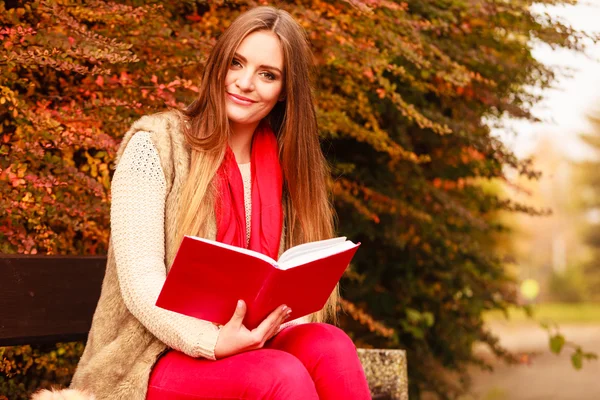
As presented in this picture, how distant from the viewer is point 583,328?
16234mm

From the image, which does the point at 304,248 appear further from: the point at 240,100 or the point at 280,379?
the point at 240,100

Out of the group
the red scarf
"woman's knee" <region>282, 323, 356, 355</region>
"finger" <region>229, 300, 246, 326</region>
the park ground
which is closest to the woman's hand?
"finger" <region>229, 300, 246, 326</region>

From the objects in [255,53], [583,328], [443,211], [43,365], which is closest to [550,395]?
[443,211]

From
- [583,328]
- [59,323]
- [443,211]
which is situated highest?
[59,323]

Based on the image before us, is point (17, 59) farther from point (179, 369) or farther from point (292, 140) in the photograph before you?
point (179, 369)

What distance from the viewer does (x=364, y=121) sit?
16.8 ft

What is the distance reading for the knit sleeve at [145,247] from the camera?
2363 mm

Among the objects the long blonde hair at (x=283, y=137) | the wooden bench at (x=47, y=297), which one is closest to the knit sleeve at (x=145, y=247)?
the long blonde hair at (x=283, y=137)

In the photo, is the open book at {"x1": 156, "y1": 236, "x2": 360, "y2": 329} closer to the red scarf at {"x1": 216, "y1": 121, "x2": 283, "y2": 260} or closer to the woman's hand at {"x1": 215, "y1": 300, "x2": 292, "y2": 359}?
the woman's hand at {"x1": 215, "y1": 300, "x2": 292, "y2": 359}

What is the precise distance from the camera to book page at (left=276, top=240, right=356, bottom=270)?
86.4 inches

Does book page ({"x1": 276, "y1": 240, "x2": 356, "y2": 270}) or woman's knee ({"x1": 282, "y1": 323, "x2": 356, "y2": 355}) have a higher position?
book page ({"x1": 276, "y1": 240, "x2": 356, "y2": 270})

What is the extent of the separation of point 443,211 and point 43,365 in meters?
2.87

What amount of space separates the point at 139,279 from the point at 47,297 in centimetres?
61

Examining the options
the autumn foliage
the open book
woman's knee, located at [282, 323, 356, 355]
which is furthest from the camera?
the autumn foliage
